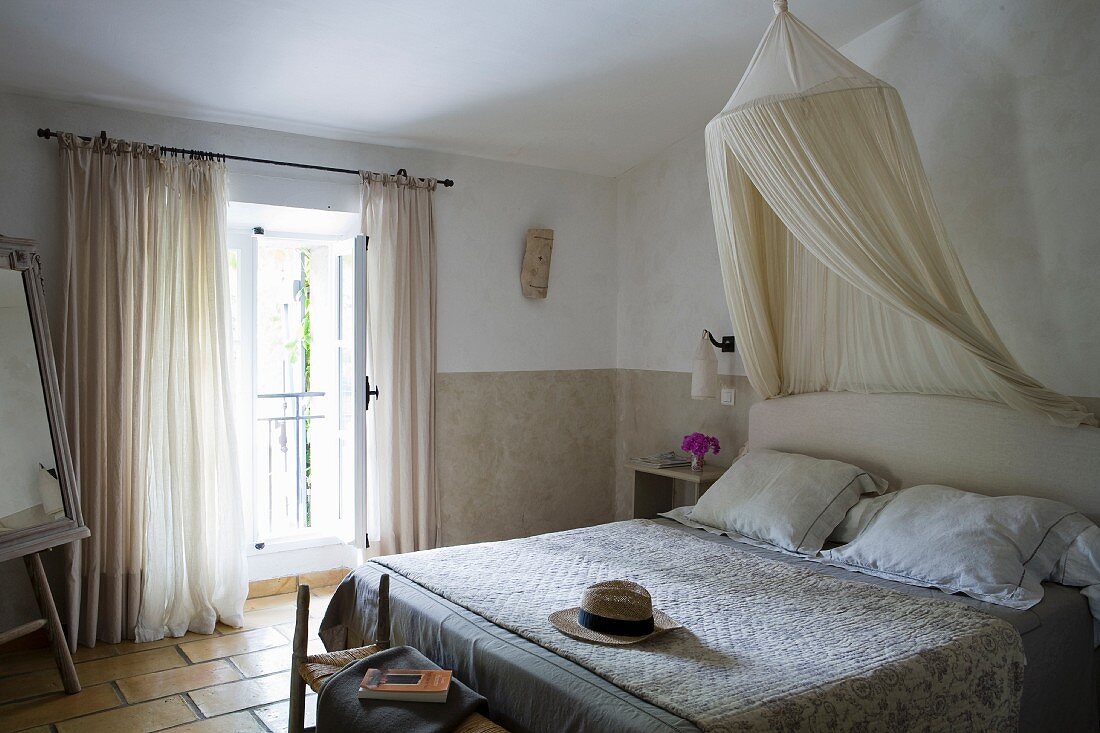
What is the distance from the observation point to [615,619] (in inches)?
92.5

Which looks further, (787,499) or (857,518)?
(787,499)

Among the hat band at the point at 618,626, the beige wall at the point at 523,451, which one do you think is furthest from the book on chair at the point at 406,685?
the beige wall at the point at 523,451

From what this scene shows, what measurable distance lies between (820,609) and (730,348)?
2.17 meters

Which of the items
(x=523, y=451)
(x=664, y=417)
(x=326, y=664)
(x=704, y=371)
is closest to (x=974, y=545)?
(x=704, y=371)

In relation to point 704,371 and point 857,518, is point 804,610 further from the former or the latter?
point 704,371

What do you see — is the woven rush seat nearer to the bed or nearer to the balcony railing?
the bed

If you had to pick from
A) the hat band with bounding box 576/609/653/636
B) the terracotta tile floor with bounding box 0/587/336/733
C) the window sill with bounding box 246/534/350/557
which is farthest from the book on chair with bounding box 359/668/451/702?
the window sill with bounding box 246/534/350/557

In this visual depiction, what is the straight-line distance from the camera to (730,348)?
4.61 meters

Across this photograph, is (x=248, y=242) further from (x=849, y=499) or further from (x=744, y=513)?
(x=849, y=499)

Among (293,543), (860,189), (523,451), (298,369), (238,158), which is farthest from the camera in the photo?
(298,369)

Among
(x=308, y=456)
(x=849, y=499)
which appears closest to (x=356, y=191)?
(x=308, y=456)

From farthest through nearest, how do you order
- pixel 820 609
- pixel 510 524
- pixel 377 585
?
pixel 510 524
pixel 377 585
pixel 820 609

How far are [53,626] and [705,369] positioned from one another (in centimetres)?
323

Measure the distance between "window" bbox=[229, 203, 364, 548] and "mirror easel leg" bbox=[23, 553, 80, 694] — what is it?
1106 mm
